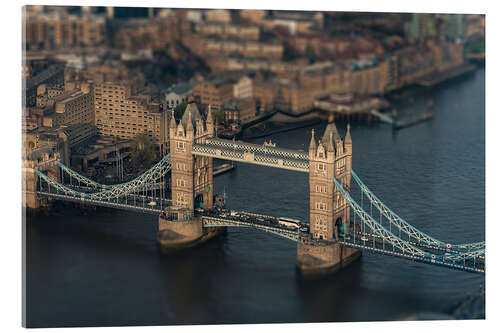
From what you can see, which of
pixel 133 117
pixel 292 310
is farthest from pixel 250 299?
pixel 133 117

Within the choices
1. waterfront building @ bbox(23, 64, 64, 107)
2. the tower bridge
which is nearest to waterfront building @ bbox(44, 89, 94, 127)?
waterfront building @ bbox(23, 64, 64, 107)

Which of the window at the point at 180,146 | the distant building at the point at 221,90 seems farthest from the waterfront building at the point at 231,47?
the window at the point at 180,146

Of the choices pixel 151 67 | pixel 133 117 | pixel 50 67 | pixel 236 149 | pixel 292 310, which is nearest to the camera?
pixel 292 310

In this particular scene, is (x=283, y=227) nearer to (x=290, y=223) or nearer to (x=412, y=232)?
(x=290, y=223)

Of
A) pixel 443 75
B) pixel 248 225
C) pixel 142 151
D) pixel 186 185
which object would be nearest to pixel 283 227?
pixel 248 225

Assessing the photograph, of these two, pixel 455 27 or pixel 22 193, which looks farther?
pixel 455 27

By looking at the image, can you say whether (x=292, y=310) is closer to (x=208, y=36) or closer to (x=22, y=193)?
(x=22, y=193)
